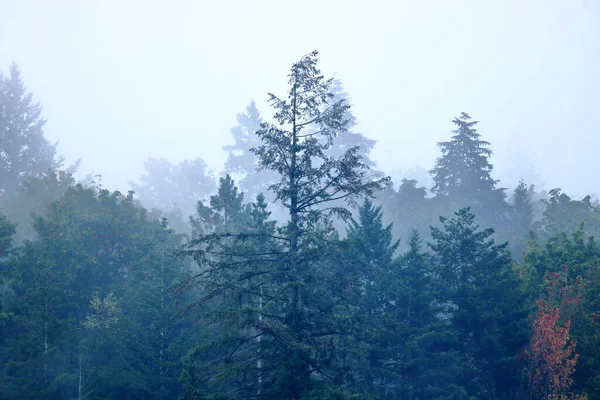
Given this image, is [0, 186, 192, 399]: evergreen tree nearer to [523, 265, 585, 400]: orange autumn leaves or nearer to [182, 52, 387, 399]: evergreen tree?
[182, 52, 387, 399]: evergreen tree

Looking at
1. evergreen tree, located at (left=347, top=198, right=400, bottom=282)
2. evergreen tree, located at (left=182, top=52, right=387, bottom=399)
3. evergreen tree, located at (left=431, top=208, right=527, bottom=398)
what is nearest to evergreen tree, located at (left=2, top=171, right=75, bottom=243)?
evergreen tree, located at (left=347, top=198, right=400, bottom=282)

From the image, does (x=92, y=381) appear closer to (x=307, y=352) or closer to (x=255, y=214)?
(x=255, y=214)

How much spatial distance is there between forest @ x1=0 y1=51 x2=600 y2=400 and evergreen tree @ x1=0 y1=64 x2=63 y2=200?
79.6 feet

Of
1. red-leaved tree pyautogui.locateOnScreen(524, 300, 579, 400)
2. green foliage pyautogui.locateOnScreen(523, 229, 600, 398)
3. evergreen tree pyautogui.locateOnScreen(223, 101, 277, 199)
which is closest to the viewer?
red-leaved tree pyautogui.locateOnScreen(524, 300, 579, 400)

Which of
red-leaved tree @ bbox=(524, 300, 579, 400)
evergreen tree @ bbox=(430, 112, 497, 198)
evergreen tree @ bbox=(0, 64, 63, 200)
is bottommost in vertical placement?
red-leaved tree @ bbox=(524, 300, 579, 400)

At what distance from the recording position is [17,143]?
56.0 m

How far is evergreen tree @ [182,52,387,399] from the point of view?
14.8 meters

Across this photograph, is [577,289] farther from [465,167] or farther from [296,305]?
[465,167]

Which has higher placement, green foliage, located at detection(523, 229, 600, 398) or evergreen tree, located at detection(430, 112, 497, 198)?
evergreen tree, located at detection(430, 112, 497, 198)

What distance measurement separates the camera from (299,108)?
639 inches

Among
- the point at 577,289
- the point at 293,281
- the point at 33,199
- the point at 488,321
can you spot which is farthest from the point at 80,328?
the point at 577,289

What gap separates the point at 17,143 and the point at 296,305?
174 ft

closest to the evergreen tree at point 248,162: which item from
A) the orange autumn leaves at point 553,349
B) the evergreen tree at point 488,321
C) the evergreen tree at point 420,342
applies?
the evergreen tree at point 420,342

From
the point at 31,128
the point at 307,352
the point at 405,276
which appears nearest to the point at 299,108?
the point at 307,352
